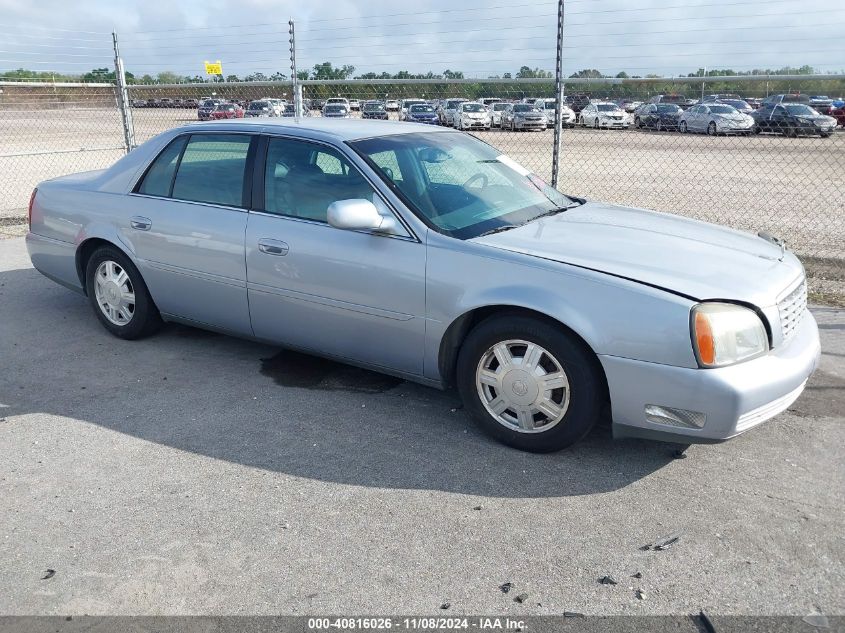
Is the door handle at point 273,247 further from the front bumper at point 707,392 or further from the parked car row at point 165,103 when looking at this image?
the parked car row at point 165,103

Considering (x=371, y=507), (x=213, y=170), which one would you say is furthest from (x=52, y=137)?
(x=371, y=507)

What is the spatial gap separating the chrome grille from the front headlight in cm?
21

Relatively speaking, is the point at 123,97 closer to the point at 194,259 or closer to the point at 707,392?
the point at 194,259

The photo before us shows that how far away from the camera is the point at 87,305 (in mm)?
6664

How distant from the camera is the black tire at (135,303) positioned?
5.46 meters

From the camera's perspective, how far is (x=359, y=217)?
161 inches

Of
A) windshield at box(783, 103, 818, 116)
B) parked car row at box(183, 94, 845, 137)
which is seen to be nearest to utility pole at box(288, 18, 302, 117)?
parked car row at box(183, 94, 845, 137)

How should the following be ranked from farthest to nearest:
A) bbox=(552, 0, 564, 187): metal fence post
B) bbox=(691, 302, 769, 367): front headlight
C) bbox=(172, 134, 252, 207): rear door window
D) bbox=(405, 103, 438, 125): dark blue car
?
bbox=(405, 103, 438, 125): dark blue car, bbox=(552, 0, 564, 187): metal fence post, bbox=(172, 134, 252, 207): rear door window, bbox=(691, 302, 769, 367): front headlight

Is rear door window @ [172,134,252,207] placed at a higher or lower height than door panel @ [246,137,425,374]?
higher

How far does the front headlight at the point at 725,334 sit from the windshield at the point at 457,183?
1.27 meters

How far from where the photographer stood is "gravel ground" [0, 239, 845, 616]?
2.88 metres

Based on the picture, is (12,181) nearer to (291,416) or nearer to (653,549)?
(291,416)

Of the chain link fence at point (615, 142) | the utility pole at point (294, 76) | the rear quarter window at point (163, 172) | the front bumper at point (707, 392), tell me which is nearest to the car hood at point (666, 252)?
the front bumper at point (707, 392)

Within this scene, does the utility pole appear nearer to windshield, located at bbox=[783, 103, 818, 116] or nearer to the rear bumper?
the rear bumper
